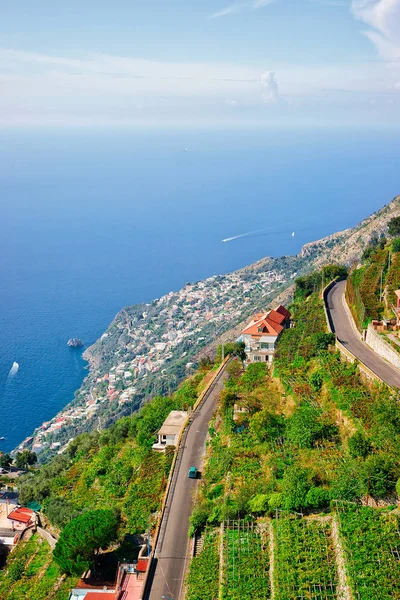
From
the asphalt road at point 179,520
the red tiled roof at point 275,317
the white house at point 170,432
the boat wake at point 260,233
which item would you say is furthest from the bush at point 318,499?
the boat wake at point 260,233

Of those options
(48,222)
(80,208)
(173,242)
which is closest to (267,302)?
(173,242)

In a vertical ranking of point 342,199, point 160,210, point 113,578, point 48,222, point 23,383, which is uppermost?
point 342,199

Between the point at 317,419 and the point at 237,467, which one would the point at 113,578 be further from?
the point at 317,419

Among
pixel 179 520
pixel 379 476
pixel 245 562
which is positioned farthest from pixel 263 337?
pixel 245 562

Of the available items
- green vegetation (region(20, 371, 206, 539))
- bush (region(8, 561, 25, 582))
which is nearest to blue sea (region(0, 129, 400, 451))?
green vegetation (region(20, 371, 206, 539))

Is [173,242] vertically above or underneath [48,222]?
underneath

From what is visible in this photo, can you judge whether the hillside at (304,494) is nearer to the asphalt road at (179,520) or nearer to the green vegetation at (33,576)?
the asphalt road at (179,520)
